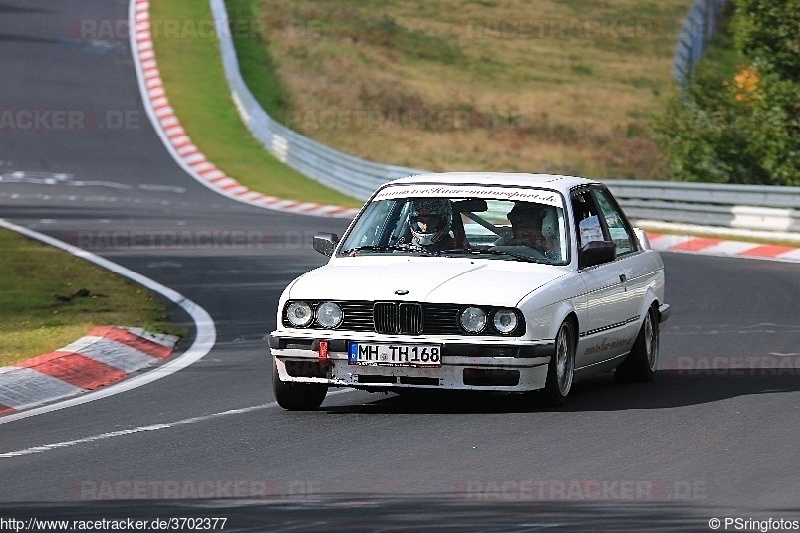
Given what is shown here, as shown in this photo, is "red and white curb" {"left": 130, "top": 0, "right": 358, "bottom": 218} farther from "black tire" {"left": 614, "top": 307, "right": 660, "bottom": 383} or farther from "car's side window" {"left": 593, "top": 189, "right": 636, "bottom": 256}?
"black tire" {"left": 614, "top": 307, "right": 660, "bottom": 383}

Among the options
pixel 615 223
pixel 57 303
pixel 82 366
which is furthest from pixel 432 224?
pixel 57 303

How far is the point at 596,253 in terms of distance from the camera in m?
11.0

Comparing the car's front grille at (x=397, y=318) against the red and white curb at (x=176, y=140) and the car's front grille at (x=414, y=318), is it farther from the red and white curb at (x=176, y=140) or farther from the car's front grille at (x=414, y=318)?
the red and white curb at (x=176, y=140)

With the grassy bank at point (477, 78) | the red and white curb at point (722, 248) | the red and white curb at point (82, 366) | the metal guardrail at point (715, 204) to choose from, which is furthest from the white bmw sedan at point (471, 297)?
the grassy bank at point (477, 78)

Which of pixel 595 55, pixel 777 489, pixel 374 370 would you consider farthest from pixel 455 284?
pixel 595 55

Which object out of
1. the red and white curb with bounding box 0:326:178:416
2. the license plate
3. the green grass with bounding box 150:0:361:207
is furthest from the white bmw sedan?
the green grass with bounding box 150:0:361:207

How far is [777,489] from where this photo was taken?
304 inches

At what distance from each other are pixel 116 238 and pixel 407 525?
1831 centimetres

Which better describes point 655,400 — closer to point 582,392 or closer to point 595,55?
point 582,392

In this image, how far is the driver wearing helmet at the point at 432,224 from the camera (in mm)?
11094

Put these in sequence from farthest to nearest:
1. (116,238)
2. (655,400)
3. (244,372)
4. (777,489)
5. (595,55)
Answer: (595,55), (116,238), (244,372), (655,400), (777,489)

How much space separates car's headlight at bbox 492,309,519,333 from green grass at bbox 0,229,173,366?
4.22 m

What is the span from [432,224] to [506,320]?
1382 mm

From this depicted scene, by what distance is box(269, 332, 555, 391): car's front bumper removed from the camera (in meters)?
9.95
